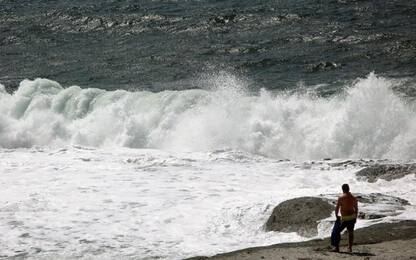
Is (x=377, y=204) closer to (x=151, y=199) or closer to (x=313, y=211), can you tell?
(x=313, y=211)

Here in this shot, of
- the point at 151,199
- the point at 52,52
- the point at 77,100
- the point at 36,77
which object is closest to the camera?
the point at 151,199

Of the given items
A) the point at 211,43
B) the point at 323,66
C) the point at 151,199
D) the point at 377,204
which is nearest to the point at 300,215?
the point at 377,204

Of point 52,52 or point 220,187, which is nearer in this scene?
point 220,187

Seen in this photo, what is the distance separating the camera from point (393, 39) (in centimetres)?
3123

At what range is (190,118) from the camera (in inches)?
1044

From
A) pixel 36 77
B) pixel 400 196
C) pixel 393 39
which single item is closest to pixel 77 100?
pixel 36 77

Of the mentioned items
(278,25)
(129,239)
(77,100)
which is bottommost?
(129,239)

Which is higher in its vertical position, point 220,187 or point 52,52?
point 52,52

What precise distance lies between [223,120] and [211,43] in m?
9.68

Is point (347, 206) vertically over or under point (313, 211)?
over

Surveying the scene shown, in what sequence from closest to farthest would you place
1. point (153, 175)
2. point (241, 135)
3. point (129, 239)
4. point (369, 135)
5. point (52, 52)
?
point (129, 239), point (153, 175), point (369, 135), point (241, 135), point (52, 52)

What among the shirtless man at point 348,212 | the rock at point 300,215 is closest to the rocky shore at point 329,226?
the rock at point 300,215

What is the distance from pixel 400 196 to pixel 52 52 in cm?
2334

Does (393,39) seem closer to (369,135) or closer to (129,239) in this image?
(369,135)
